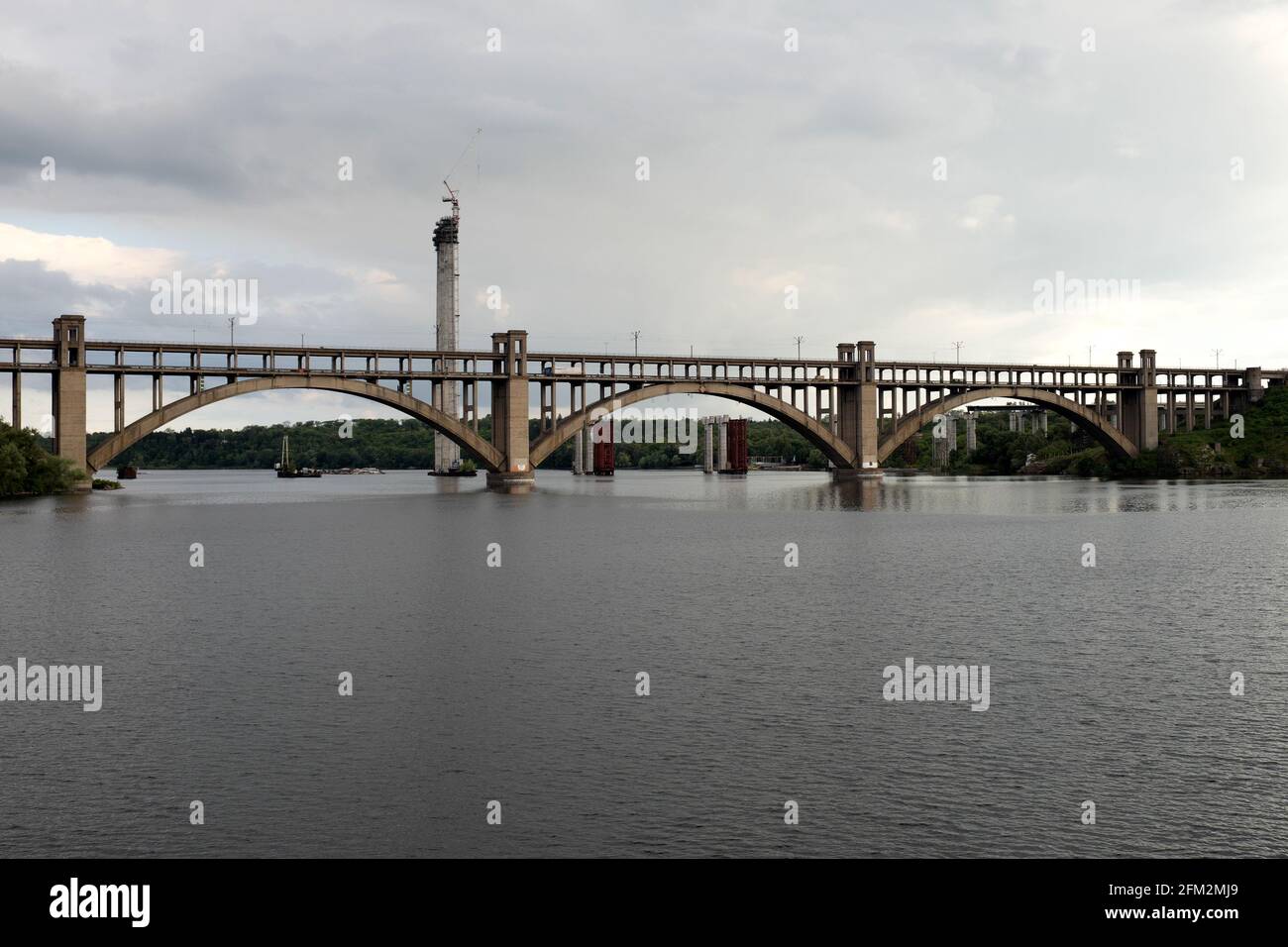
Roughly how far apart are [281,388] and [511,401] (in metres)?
22.7

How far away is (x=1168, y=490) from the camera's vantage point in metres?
106

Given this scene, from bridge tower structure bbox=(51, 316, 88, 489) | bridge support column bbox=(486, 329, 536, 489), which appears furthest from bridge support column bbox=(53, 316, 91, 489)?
bridge support column bbox=(486, 329, 536, 489)

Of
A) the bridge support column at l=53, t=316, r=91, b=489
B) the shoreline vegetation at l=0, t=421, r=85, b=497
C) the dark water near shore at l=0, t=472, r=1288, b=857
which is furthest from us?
the bridge support column at l=53, t=316, r=91, b=489

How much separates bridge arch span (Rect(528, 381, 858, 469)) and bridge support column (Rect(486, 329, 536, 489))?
1.82 m

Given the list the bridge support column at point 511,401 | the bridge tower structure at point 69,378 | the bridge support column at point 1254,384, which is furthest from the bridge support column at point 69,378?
the bridge support column at point 1254,384

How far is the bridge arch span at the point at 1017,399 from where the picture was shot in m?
135

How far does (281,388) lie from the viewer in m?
104

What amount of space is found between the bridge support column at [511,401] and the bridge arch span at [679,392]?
1.82m

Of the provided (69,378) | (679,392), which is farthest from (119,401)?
(679,392)

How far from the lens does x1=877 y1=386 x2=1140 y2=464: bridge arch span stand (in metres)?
135

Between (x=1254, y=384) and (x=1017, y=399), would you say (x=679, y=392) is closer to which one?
(x=1017, y=399)
